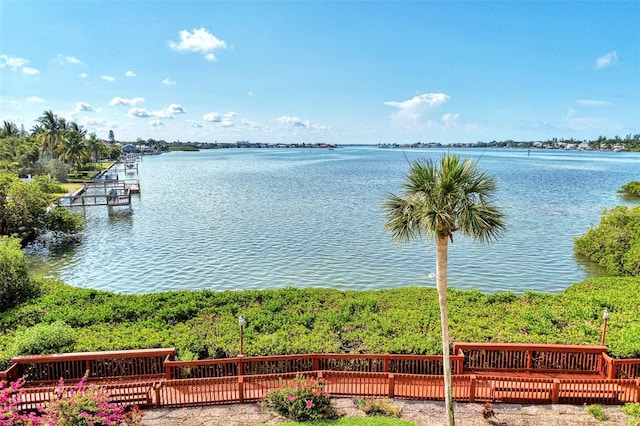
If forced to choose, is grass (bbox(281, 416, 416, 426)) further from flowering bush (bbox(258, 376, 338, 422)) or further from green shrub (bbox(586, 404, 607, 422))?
green shrub (bbox(586, 404, 607, 422))

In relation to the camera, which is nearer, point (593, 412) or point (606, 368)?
point (593, 412)

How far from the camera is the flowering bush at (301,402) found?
936 cm

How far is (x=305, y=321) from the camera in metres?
14.0

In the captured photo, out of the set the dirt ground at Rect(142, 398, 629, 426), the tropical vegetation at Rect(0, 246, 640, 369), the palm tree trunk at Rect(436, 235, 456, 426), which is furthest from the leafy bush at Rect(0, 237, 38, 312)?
the palm tree trunk at Rect(436, 235, 456, 426)

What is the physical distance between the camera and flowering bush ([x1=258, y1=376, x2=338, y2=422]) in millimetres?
9359

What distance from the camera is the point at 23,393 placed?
967 cm

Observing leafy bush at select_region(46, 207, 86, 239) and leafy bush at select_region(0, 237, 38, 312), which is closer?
leafy bush at select_region(0, 237, 38, 312)

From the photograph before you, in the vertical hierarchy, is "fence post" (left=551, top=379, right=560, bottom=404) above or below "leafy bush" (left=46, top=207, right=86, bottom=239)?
below

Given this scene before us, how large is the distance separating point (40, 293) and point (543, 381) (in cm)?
1748

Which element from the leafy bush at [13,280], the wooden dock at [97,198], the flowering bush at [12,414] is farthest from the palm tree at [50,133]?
the flowering bush at [12,414]

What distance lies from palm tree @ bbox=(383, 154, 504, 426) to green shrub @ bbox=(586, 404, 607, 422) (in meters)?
4.95

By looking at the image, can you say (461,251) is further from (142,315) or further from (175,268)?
(142,315)

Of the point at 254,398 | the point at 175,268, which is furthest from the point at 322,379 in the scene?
the point at 175,268

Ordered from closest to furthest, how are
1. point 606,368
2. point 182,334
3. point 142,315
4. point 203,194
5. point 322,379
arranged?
point 322,379 < point 606,368 < point 182,334 < point 142,315 < point 203,194
